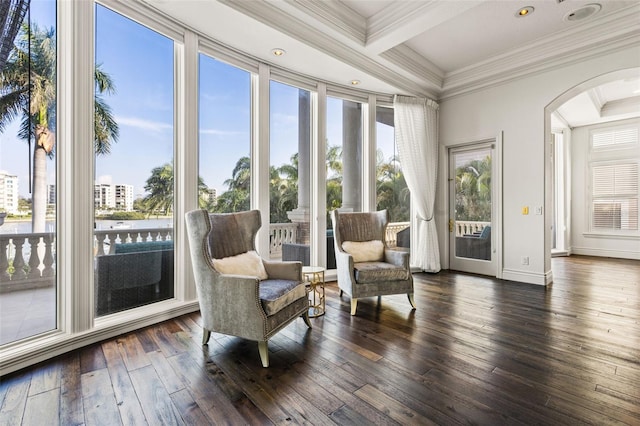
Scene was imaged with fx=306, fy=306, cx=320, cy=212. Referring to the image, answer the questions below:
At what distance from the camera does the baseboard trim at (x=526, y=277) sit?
14.0ft

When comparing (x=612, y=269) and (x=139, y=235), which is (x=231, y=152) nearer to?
(x=139, y=235)

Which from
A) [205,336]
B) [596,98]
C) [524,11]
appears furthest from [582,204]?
[205,336]

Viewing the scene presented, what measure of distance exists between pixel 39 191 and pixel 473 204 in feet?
17.8

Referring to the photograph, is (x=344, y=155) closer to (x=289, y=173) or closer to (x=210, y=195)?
(x=289, y=173)

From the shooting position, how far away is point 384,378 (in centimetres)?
197

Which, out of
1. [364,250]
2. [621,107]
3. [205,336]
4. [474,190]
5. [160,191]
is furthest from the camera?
[621,107]

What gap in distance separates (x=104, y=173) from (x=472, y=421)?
3234 millimetres

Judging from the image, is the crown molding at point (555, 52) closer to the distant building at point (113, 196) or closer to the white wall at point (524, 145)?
the white wall at point (524, 145)

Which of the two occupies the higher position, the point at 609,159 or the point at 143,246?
the point at 609,159

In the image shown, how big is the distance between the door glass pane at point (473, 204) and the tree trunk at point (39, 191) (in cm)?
535

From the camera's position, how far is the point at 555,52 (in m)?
3.96

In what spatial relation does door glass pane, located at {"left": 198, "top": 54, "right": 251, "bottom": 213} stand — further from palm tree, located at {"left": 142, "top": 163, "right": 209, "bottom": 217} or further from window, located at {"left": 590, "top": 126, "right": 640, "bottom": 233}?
window, located at {"left": 590, "top": 126, "right": 640, "bottom": 233}

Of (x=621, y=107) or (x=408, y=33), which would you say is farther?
(x=621, y=107)

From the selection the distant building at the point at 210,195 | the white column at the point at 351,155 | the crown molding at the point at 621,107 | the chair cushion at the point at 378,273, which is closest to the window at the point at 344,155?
the white column at the point at 351,155
